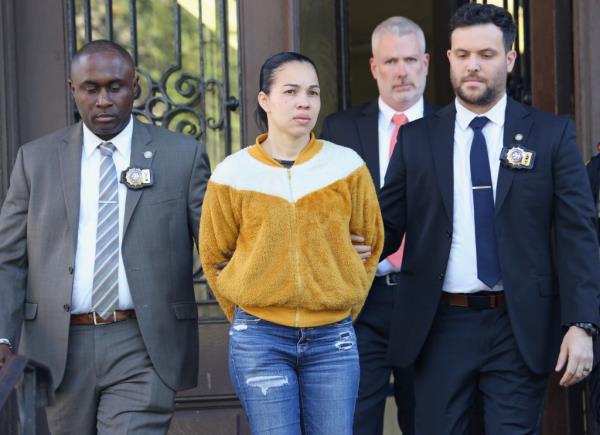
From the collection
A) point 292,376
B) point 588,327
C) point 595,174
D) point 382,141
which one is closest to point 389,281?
point 382,141

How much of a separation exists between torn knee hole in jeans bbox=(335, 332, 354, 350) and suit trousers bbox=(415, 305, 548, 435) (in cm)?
56

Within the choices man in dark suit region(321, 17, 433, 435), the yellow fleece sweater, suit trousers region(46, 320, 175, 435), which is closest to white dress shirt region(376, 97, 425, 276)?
man in dark suit region(321, 17, 433, 435)

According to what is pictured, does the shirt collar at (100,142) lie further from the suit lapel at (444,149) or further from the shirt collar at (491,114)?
the shirt collar at (491,114)

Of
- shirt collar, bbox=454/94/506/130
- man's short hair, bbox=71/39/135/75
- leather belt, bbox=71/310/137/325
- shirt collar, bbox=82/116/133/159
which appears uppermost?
man's short hair, bbox=71/39/135/75

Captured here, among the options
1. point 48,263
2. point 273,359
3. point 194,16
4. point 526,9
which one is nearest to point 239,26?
point 194,16

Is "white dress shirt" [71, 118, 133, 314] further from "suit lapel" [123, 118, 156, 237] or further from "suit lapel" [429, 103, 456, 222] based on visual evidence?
"suit lapel" [429, 103, 456, 222]

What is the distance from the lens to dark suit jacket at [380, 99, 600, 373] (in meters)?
4.55

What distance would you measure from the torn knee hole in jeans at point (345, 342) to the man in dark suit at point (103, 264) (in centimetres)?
78

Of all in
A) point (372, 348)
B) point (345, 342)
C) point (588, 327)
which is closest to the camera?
point (345, 342)

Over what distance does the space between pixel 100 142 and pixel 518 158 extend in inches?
64.0

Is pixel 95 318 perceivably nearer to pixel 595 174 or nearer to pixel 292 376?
pixel 292 376

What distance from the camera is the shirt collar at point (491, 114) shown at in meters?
4.73

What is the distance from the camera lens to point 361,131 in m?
5.57

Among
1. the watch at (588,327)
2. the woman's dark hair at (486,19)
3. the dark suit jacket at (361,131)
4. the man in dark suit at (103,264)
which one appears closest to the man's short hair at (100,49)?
the man in dark suit at (103,264)
